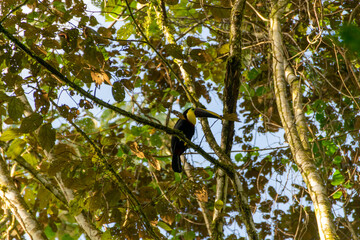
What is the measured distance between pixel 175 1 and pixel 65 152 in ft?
4.39

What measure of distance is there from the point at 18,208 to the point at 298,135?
2.31 metres

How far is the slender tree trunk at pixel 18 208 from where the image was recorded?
8.50 feet

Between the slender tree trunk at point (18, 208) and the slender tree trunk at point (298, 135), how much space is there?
2028 mm

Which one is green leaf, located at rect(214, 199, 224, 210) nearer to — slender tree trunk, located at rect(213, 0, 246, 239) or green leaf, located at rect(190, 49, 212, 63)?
slender tree trunk, located at rect(213, 0, 246, 239)

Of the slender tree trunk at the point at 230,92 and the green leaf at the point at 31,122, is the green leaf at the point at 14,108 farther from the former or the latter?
the slender tree trunk at the point at 230,92

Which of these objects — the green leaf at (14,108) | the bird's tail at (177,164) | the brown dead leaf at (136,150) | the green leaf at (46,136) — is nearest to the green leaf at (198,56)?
the brown dead leaf at (136,150)

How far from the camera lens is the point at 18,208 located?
8.91 ft

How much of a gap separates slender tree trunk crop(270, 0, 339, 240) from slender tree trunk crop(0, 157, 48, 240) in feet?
6.65

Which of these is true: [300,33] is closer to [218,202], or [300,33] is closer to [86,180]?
[218,202]

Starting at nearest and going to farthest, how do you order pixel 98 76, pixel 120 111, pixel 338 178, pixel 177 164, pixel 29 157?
1. pixel 120 111
2. pixel 98 76
3. pixel 29 157
4. pixel 338 178
5. pixel 177 164

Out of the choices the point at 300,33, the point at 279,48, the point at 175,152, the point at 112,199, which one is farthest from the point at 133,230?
the point at 300,33

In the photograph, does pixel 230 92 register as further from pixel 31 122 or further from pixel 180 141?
pixel 31 122

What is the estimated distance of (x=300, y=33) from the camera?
4.44 metres

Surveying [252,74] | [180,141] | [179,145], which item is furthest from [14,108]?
[252,74]
